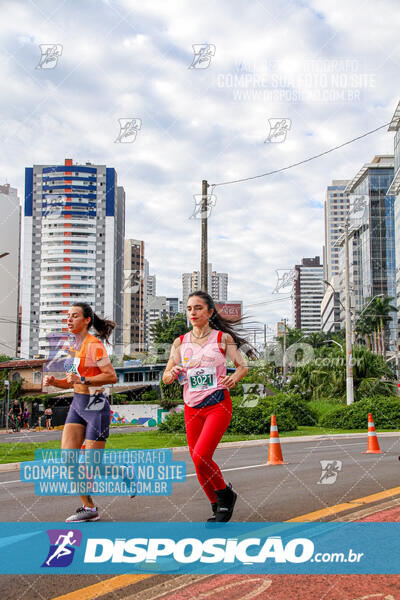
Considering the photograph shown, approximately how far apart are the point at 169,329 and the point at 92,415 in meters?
56.0

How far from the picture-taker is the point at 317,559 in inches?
141

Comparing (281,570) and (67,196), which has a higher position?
(67,196)

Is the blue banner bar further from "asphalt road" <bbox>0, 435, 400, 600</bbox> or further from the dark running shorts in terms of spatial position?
the dark running shorts

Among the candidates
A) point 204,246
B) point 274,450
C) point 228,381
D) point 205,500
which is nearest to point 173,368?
point 228,381

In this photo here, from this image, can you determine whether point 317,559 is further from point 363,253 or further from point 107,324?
point 363,253

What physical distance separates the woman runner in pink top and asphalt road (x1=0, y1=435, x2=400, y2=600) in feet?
1.61

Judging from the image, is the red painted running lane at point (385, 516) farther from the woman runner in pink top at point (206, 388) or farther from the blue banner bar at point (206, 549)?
the woman runner in pink top at point (206, 388)

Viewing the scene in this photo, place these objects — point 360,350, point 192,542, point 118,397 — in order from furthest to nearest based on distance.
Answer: point 118,397 < point 360,350 < point 192,542

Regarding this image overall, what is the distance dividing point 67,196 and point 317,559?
158 meters

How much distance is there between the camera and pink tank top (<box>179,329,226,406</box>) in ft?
15.1

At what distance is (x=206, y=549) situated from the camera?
3.77 m

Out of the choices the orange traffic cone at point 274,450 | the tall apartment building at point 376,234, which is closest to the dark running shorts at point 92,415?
the orange traffic cone at point 274,450

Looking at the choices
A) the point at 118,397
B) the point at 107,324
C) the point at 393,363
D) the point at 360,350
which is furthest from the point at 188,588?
the point at 393,363

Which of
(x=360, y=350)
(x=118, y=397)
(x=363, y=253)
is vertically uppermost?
(x=363, y=253)
